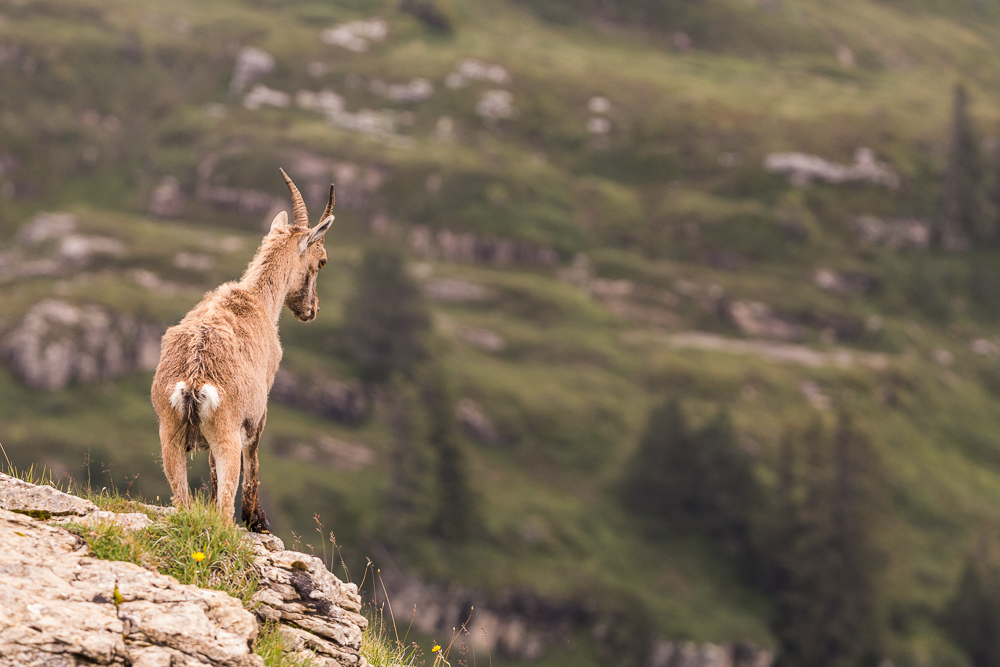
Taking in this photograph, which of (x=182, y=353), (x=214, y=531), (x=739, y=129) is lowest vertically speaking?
(x=739, y=129)

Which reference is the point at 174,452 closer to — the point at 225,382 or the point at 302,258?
the point at 225,382

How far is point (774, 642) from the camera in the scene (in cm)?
9981

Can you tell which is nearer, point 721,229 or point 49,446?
point 49,446

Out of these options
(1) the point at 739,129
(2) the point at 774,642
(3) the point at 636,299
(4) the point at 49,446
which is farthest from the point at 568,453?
(1) the point at 739,129

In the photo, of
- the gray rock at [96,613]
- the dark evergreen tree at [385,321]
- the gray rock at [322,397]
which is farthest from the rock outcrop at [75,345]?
the gray rock at [96,613]

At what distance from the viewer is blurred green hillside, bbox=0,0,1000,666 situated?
10306 centimetres

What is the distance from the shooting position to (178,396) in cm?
1303

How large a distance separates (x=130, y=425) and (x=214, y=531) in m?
98.4

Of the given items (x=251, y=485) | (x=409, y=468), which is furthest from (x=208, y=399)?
(x=409, y=468)

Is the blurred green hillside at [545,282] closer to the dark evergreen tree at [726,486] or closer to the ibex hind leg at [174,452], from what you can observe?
the dark evergreen tree at [726,486]

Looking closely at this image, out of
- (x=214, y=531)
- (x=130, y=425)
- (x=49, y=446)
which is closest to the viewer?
(x=214, y=531)

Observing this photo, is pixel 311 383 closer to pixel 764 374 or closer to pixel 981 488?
pixel 764 374

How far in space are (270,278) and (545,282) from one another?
136 metres

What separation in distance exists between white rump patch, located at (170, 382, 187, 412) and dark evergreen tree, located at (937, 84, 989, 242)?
7333 inches
